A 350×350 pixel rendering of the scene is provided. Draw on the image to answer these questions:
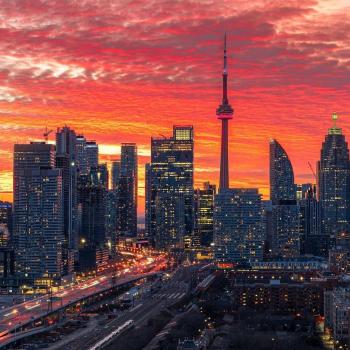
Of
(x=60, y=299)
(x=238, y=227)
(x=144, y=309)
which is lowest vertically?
(x=144, y=309)

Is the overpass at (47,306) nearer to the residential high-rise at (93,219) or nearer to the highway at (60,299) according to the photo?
the highway at (60,299)

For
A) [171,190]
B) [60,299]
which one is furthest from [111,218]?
[60,299]

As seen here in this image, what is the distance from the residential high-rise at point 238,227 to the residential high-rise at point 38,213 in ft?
66.2

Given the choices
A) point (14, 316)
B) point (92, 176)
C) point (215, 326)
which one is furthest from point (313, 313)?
point (92, 176)

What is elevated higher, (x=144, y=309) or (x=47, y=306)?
(x=47, y=306)

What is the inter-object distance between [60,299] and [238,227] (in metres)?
41.9

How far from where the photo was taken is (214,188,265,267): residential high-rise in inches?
4897

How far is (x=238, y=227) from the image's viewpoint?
127875 mm

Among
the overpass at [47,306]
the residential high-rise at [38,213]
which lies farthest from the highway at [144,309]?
the residential high-rise at [38,213]

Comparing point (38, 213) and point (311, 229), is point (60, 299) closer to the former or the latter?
point (38, 213)

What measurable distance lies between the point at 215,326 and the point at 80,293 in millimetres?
27880

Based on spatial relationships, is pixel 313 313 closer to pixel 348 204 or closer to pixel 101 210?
pixel 101 210

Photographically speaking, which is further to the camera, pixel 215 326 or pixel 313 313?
pixel 313 313

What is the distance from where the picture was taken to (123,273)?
12650 centimetres
